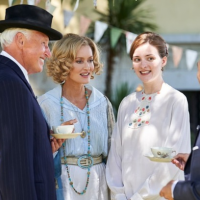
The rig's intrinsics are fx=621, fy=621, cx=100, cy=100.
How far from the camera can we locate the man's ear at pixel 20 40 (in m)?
3.60

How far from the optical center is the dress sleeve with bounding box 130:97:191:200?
A: 412 centimetres

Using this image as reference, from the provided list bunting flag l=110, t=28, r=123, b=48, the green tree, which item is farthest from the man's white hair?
the green tree

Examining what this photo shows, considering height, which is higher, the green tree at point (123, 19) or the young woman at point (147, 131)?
the green tree at point (123, 19)

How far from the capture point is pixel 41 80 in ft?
37.3

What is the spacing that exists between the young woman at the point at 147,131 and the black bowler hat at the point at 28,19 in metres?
0.85

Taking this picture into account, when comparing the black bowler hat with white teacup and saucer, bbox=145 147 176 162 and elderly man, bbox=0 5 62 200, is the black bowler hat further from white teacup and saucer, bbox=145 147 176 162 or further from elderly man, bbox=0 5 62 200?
white teacup and saucer, bbox=145 147 176 162

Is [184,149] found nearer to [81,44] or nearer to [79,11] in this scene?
[81,44]

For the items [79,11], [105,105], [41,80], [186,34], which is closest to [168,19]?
[186,34]

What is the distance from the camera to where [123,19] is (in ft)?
34.3

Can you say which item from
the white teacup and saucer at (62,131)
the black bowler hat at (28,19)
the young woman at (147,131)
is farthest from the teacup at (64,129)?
the black bowler hat at (28,19)

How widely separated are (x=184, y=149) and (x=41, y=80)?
746 cm

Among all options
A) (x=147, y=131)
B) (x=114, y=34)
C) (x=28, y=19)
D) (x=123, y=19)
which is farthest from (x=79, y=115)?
(x=123, y=19)

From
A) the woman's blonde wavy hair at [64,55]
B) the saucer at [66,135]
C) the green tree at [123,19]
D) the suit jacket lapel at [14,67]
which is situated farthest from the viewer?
the green tree at [123,19]

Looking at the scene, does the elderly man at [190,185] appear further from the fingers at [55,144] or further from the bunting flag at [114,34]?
the bunting flag at [114,34]
